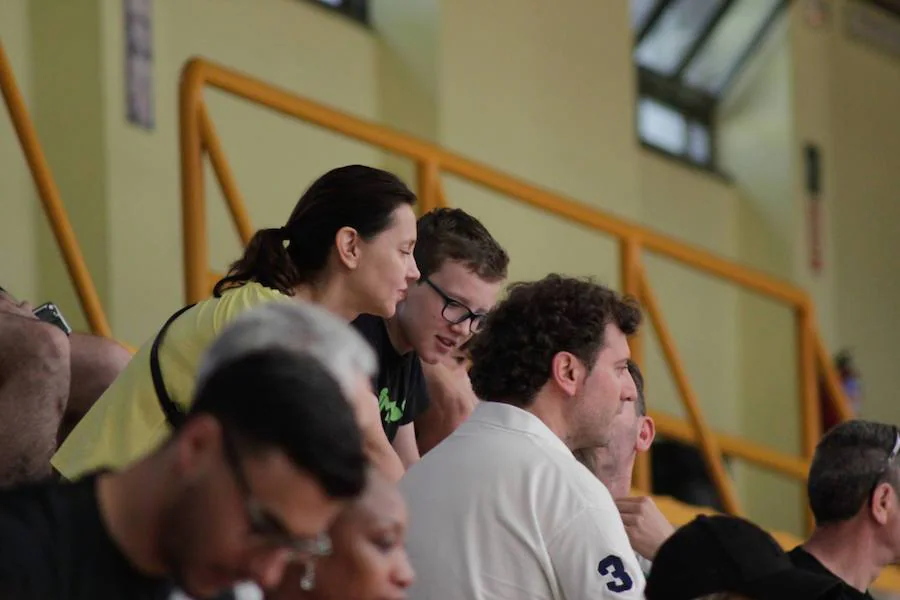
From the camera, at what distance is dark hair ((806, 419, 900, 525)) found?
432 centimetres

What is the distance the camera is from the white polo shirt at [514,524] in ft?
10.7

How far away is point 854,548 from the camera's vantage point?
4.31m

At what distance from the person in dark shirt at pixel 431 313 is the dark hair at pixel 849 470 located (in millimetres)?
847

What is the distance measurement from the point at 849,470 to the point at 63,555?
8.45ft

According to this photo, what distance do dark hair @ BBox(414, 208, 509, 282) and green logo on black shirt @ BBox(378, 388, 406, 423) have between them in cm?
A: 30

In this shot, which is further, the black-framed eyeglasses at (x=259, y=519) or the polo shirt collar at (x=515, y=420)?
the polo shirt collar at (x=515, y=420)

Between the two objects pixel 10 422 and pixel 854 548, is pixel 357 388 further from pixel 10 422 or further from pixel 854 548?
pixel 854 548

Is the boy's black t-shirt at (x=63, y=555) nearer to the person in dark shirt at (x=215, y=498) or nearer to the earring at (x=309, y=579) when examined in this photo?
the person in dark shirt at (x=215, y=498)

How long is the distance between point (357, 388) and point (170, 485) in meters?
0.29

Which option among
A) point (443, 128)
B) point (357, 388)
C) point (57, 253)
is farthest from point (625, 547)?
point (443, 128)

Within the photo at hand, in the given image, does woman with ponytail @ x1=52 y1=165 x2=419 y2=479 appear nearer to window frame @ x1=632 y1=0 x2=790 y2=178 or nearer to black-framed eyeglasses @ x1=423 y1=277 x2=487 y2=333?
black-framed eyeglasses @ x1=423 y1=277 x2=487 y2=333

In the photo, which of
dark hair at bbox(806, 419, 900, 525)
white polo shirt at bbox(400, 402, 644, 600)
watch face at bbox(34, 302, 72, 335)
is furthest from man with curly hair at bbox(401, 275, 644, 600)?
watch face at bbox(34, 302, 72, 335)

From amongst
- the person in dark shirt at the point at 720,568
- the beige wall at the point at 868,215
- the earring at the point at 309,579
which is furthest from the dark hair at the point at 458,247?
the beige wall at the point at 868,215

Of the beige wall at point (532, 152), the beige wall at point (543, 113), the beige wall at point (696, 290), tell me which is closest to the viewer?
the beige wall at point (532, 152)
